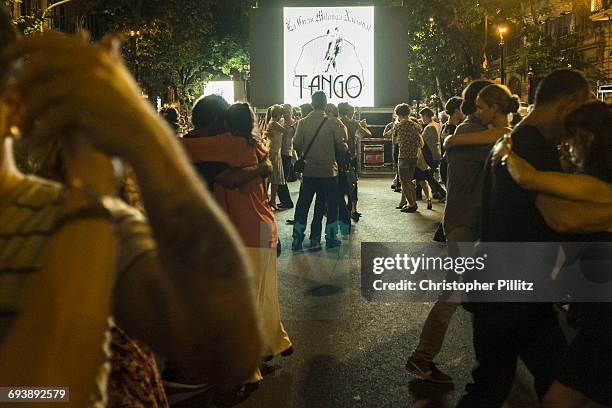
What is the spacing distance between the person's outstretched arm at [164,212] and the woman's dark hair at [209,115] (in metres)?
4.20

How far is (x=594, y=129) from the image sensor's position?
3.37 metres

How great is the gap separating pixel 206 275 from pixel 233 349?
0.16 metres

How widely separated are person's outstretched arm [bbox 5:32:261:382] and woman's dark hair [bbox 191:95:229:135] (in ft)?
13.8

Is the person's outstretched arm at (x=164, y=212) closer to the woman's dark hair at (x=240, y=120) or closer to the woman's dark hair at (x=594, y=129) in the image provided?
the woman's dark hair at (x=594, y=129)

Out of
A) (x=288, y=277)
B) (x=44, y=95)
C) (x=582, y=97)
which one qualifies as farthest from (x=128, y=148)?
(x=288, y=277)

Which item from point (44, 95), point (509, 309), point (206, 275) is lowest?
point (509, 309)

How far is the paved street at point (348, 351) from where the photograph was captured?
4.83m

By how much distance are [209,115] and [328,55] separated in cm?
1636

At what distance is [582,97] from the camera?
135 inches

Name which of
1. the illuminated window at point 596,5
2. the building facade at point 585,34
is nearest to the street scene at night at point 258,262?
the building facade at point 585,34

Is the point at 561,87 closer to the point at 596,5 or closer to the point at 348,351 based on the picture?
the point at 348,351

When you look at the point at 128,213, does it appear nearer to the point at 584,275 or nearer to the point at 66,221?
Result: the point at 66,221

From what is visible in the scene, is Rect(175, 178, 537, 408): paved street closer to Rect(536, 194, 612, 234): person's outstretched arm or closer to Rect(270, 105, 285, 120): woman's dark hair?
Rect(536, 194, 612, 234): person's outstretched arm

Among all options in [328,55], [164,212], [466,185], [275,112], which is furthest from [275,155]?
[164,212]
